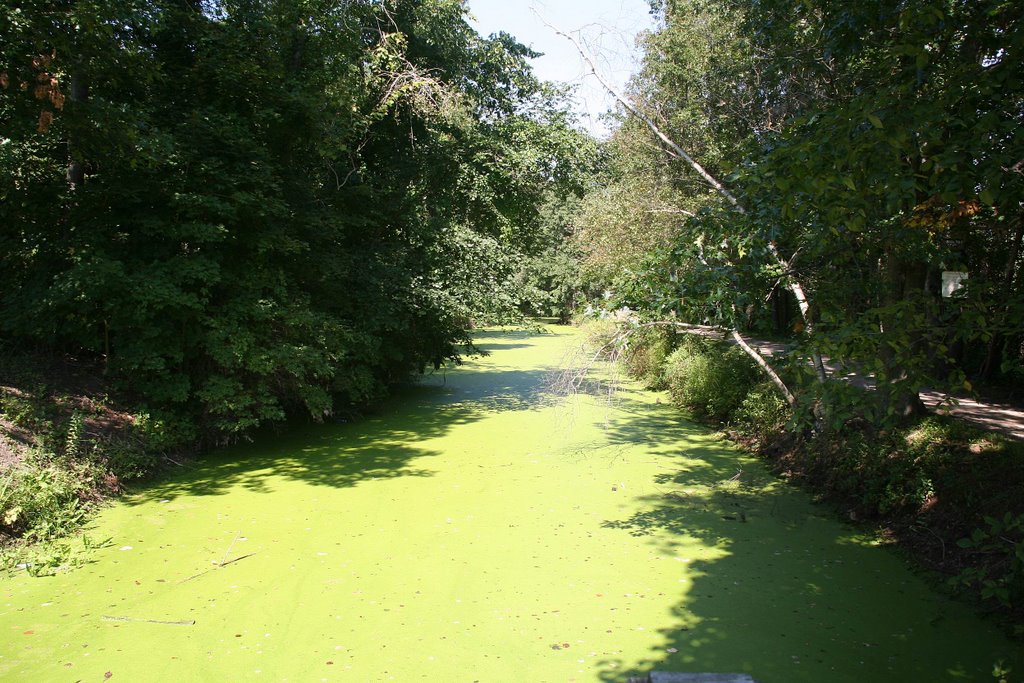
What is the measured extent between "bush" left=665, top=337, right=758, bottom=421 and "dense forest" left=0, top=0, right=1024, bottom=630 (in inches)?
3.5

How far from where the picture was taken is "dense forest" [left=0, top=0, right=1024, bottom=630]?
3391mm

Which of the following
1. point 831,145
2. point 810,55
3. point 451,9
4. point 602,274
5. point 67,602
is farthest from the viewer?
point 602,274

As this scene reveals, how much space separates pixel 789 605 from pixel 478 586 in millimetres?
1806

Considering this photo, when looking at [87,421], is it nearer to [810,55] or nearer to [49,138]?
[49,138]

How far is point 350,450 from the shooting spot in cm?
798

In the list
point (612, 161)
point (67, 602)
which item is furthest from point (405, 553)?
point (612, 161)

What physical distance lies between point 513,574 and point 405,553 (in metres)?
0.80

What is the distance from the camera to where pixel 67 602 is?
13.0ft

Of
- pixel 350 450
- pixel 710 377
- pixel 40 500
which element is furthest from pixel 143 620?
pixel 710 377

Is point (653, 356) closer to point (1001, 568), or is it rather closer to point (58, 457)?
point (1001, 568)

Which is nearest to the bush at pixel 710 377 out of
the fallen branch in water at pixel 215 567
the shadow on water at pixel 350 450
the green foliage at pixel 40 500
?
the shadow on water at pixel 350 450

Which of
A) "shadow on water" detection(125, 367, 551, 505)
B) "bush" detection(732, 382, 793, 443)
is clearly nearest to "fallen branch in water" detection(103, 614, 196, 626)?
"shadow on water" detection(125, 367, 551, 505)

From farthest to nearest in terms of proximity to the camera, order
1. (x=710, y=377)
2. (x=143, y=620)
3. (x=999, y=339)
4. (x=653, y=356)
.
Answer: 1. (x=653, y=356)
2. (x=710, y=377)
3. (x=999, y=339)
4. (x=143, y=620)

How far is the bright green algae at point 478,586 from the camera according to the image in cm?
346
